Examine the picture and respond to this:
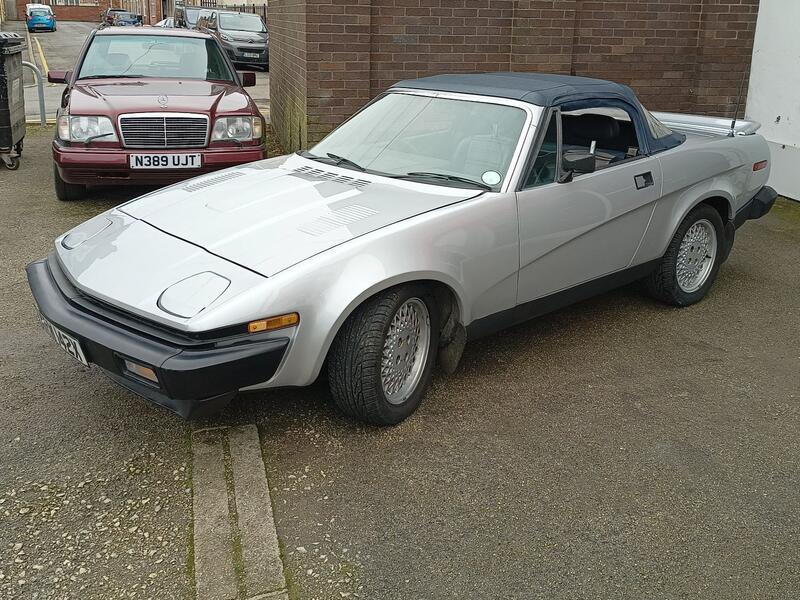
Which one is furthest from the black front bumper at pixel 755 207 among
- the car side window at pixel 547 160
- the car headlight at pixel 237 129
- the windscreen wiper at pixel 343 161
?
the car headlight at pixel 237 129

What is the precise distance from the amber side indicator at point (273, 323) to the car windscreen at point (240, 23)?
877 inches

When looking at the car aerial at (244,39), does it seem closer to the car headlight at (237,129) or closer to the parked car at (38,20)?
the car headlight at (237,129)

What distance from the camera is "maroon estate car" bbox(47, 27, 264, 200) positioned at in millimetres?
6949

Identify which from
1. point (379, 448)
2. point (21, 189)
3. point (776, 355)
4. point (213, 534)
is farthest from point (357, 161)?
point (21, 189)

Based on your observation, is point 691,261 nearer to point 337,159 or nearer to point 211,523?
point 337,159

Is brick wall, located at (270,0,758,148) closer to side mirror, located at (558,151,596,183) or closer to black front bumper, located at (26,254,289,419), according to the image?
side mirror, located at (558,151,596,183)

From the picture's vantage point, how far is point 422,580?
2.76 meters

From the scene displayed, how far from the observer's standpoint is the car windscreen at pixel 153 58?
8.00 metres

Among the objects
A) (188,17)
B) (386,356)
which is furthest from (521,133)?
(188,17)

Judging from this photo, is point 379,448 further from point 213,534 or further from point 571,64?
point 571,64

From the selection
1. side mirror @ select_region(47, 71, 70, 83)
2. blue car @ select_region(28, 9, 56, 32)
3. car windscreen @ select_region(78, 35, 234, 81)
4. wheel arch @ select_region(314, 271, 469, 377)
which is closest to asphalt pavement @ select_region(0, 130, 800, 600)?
wheel arch @ select_region(314, 271, 469, 377)

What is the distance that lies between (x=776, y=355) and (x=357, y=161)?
2615mm

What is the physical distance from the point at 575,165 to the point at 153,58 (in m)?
5.42

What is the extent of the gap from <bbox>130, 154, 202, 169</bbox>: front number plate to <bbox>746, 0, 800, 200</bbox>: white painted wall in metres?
5.87
